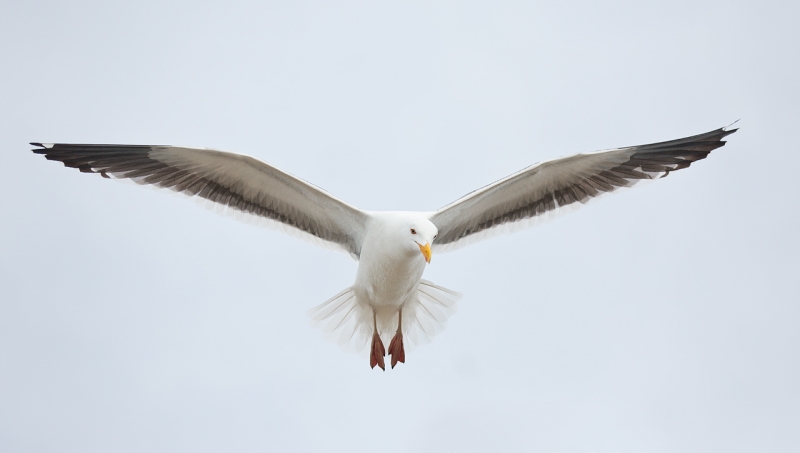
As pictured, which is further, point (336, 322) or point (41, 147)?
point (336, 322)

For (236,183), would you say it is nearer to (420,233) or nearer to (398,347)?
(420,233)

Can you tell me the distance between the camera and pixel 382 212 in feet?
27.9

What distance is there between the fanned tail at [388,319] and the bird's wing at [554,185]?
476 millimetres

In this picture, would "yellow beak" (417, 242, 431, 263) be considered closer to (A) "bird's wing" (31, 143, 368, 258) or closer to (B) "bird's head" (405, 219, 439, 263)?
(B) "bird's head" (405, 219, 439, 263)

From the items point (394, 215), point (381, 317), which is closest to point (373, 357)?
point (381, 317)

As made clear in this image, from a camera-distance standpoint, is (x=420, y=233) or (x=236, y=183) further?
(x=236, y=183)

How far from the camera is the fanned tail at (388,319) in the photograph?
30.0ft

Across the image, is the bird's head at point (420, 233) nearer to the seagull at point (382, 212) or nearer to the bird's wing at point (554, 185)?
the seagull at point (382, 212)

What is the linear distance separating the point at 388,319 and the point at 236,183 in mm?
1914

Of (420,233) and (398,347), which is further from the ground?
(420,233)

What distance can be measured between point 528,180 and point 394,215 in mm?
1316

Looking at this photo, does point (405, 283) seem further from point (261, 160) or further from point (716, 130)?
point (716, 130)

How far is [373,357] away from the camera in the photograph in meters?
9.00

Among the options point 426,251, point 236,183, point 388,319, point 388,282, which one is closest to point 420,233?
point 426,251
